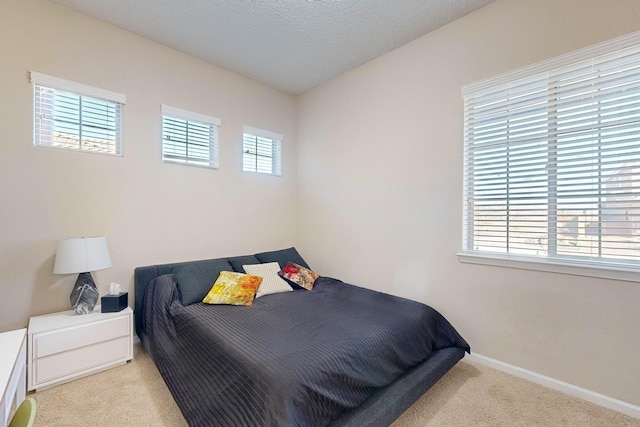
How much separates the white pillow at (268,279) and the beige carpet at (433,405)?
1087 millimetres

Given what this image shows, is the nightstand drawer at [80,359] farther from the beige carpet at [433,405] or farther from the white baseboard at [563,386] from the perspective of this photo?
the white baseboard at [563,386]

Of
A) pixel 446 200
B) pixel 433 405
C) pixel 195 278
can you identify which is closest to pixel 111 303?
pixel 195 278

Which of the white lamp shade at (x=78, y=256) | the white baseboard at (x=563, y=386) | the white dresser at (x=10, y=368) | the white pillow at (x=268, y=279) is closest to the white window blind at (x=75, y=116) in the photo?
the white lamp shade at (x=78, y=256)

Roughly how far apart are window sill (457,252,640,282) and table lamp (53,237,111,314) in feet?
10.0

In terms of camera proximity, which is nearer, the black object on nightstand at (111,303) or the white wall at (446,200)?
the white wall at (446,200)

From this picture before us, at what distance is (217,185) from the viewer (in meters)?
3.37

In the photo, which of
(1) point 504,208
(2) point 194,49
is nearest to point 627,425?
(1) point 504,208

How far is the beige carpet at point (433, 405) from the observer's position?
1.76m

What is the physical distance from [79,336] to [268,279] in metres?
1.54

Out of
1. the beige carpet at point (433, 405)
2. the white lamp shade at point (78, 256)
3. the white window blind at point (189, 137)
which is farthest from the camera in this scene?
the white window blind at point (189, 137)

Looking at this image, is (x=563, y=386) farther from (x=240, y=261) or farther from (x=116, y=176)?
(x=116, y=176)

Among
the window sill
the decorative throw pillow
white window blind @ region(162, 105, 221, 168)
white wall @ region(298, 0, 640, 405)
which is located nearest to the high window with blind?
the window sill

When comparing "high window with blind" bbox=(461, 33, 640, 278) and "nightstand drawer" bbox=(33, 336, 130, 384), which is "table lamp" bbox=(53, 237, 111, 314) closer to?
"nightstand drawer" bbox=(33, 336, 130, 384)

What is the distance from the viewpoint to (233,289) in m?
2.61
